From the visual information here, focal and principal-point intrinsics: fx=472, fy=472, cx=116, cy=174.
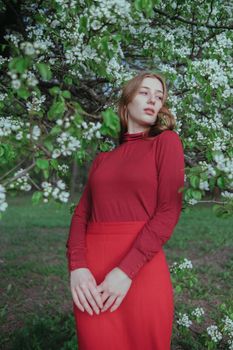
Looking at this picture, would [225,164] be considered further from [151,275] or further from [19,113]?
[19,113]

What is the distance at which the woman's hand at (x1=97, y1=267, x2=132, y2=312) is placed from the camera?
233 centimetres

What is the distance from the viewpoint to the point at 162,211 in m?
2.43

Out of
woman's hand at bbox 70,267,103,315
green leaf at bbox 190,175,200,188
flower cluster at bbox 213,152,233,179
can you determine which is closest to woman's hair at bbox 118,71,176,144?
green leaf at bbox 190,175,200,188

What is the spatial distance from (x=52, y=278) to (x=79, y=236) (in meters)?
5.29

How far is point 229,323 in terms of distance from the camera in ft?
13.7

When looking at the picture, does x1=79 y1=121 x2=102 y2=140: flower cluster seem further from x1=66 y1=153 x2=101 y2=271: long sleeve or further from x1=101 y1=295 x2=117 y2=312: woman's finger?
x1=101 y1=295 x2=117 y2=312: woman's finger

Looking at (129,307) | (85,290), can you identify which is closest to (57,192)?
(85,290)

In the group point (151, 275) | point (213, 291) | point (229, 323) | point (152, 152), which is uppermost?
point (152, 152)

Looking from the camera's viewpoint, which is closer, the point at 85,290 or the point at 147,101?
the point at 85,290

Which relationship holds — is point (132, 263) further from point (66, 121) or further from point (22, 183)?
point (66, 121)

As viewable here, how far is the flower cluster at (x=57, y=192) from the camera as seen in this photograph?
6.75 ft

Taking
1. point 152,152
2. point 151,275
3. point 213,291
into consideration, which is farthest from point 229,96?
point 213,291

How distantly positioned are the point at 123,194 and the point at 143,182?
5.1 inches

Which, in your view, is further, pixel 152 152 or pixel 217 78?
pixel 217 78
